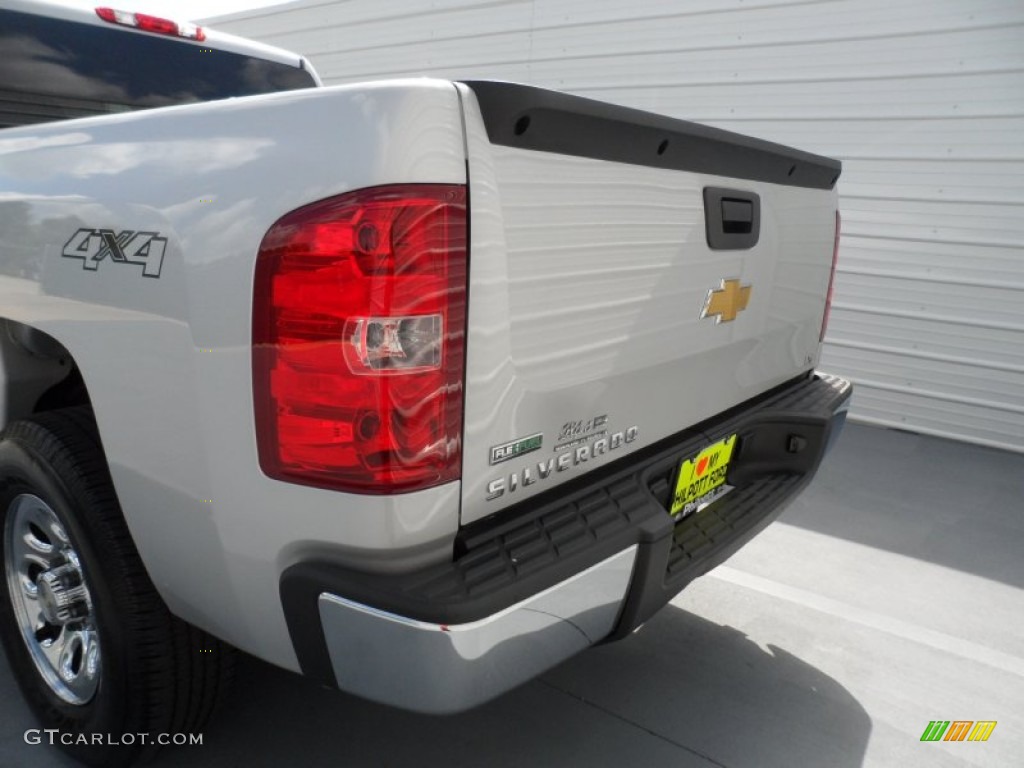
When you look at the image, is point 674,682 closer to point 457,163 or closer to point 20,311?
point 457,163

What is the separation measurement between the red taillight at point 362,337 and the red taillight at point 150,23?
199 centimetres

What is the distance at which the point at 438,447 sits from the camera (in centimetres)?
141

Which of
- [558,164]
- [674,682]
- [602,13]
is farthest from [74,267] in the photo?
[602,13]

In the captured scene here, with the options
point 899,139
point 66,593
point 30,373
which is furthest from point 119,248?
point 899,139

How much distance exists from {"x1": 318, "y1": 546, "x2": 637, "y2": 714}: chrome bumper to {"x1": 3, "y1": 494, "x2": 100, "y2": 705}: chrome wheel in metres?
0.81

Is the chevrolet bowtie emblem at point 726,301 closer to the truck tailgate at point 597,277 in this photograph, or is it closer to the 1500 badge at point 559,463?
the truck tailgate at point 597,277

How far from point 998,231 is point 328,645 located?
213 inches

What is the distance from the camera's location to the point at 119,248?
1583 mm

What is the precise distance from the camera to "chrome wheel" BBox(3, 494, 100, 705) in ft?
6.49

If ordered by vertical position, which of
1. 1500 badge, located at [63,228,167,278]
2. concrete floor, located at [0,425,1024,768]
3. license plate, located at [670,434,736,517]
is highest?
1500 badge, located at [63,228,167,278]

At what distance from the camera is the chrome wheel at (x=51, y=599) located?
198 cm

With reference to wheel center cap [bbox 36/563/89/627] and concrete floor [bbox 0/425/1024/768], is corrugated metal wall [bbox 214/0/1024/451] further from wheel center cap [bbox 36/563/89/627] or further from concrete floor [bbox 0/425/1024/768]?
wheel center cap [bbox 36/563/89/627]

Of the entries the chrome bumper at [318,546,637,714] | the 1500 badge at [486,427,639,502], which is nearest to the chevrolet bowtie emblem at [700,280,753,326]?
the 1500 badge at [486,427,639,502]

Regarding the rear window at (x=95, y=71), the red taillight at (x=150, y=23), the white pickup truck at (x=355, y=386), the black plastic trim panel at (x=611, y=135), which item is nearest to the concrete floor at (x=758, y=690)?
the white pickup truck at (x=355, y=386)
